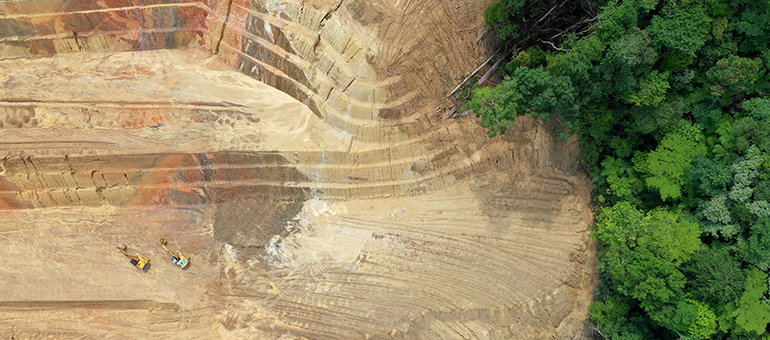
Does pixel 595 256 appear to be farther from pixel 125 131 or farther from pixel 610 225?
pixel 125 131

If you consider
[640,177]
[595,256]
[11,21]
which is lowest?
[595,256]

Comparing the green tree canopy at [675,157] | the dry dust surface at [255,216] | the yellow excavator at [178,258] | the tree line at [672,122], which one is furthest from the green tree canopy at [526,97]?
the yellow excavator at [178,258]

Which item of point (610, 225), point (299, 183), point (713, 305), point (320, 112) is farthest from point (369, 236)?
point (713, 305)

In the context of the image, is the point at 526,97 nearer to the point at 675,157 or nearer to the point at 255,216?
the point at 675,157

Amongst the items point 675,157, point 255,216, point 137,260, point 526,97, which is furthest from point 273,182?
point 675,157

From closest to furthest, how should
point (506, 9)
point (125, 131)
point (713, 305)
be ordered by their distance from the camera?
point (713, 305) < point (506, 9) < point (125, 131)

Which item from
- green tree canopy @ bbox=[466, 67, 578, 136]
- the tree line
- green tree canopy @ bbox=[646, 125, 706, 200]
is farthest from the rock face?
green tree canopy @ bbox=[646, 125, 706, 200]
